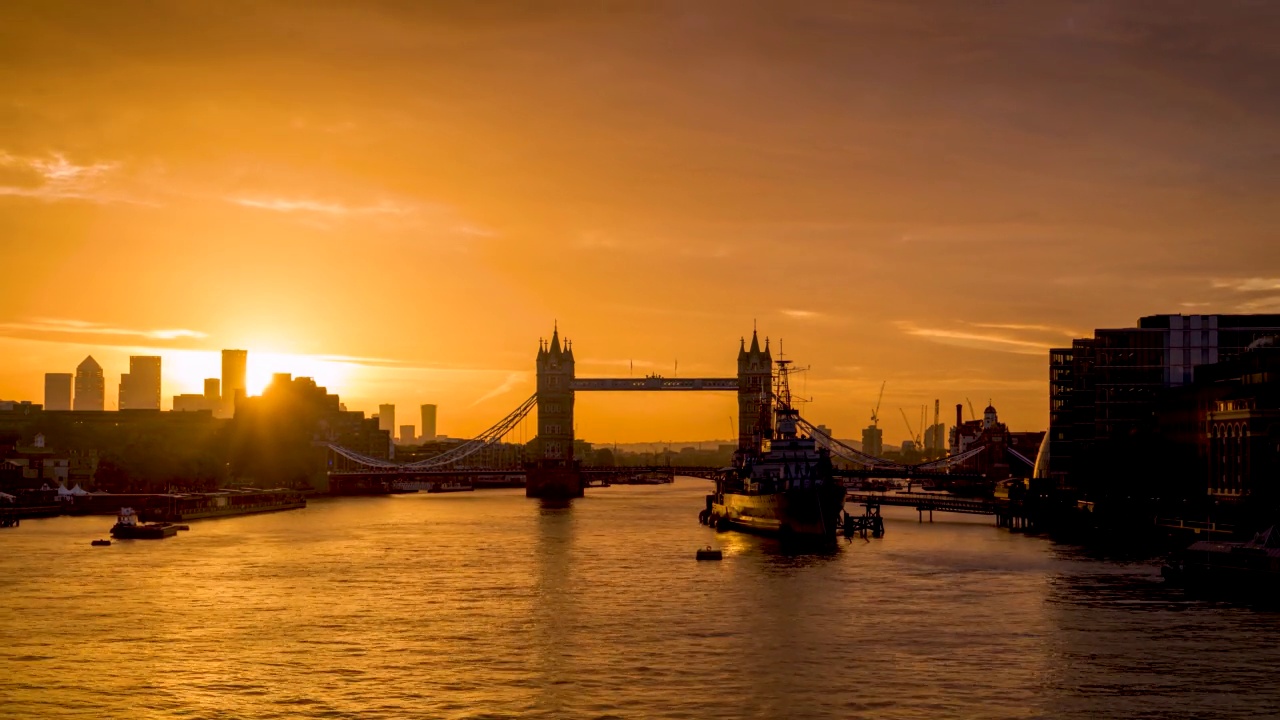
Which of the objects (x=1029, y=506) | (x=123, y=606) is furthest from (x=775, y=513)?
(x=123, y=606)

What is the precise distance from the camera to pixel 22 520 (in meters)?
149

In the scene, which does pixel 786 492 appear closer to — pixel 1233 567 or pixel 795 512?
pixel 795 512

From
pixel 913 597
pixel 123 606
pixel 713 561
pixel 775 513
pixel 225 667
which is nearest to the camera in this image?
pixel 225 667

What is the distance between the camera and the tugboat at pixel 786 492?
11662 centimetres

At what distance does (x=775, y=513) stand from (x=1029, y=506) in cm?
3378

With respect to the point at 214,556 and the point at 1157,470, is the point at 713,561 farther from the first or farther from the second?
the point at 1157,470

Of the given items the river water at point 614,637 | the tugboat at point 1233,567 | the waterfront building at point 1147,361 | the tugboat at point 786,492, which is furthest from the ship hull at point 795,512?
the tugboat at point 1233,567

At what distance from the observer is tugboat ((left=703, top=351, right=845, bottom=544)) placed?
116625 mm

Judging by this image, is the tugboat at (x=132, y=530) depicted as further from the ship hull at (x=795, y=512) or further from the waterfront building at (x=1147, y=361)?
the waterfront building at (x=1147, y=361)

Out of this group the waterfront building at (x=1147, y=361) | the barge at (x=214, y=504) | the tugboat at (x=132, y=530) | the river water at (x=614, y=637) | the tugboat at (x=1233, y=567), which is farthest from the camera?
the barge at (x=214, y=504)

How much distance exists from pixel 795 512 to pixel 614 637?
58699 mm

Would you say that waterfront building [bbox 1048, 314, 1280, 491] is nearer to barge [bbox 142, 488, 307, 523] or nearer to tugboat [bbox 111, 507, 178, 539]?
tugboat [bbox 111, 507, 178, 539]

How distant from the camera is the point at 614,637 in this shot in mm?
60812

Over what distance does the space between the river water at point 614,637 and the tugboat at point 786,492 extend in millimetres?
13343
